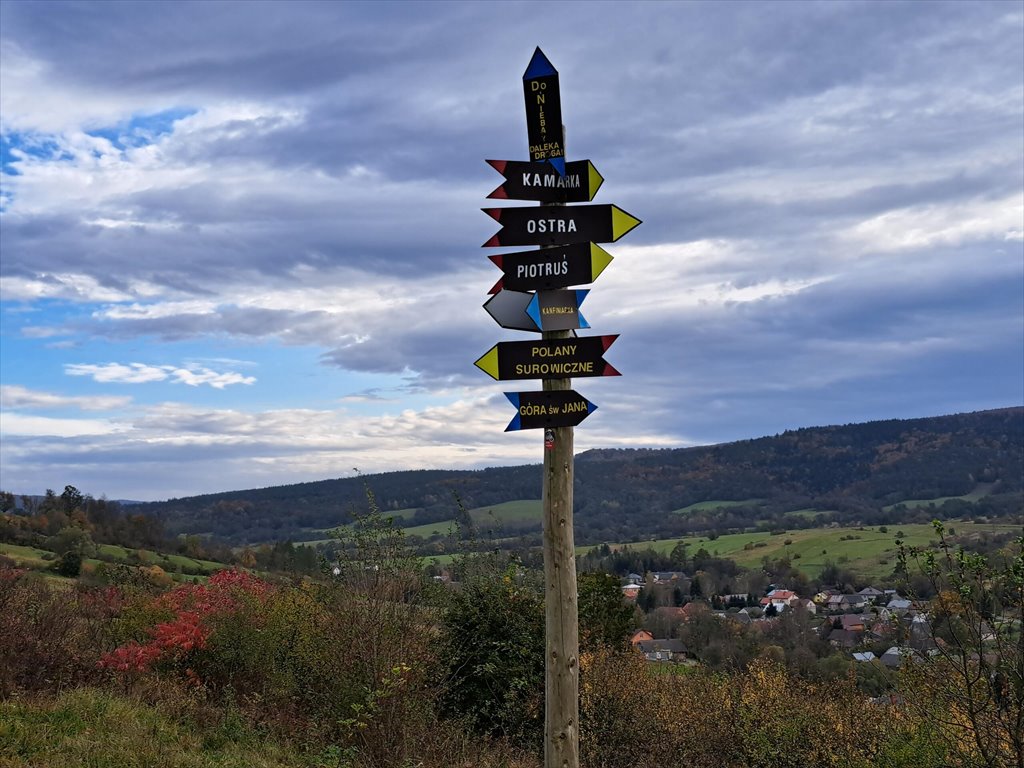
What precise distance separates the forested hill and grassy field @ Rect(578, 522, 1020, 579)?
11.0 m

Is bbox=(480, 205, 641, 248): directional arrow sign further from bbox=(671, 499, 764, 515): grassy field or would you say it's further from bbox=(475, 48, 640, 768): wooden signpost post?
bbox=(671, 499, 764, 515): grassy field

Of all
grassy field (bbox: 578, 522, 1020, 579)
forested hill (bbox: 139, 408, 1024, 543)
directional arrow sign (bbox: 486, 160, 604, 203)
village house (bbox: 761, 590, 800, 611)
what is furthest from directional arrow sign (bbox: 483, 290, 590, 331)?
forested hill (bbox: 139, 408, 1024, 543)

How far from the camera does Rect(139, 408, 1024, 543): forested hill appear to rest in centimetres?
9938

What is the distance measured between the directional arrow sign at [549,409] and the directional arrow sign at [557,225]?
1249 mm

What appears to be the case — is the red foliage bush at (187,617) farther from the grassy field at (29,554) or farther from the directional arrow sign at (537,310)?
the grassy field at (29,554)

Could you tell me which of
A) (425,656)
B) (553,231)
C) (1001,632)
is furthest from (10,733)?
(1001,632)

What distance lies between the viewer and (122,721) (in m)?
9.98

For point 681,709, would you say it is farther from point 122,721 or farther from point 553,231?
point 553,231

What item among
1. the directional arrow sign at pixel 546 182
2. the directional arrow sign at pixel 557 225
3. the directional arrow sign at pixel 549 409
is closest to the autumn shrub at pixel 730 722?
the directional arrow sign at pixel 549 409

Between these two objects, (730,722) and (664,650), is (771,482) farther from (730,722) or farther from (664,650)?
(730,722)

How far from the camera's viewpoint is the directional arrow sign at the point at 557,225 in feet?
23.0

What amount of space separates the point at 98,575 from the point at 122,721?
66.8 ft

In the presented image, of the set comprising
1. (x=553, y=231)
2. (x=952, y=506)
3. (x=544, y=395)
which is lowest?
(x=952, y=506)

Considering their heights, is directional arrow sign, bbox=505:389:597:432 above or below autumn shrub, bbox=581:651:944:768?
above
